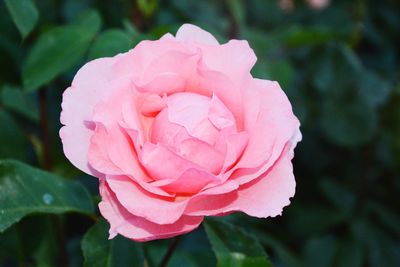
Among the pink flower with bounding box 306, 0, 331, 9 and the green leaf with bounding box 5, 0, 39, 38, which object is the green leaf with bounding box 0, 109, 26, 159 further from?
the pink flower with bounding box 306, 0, 331, 9

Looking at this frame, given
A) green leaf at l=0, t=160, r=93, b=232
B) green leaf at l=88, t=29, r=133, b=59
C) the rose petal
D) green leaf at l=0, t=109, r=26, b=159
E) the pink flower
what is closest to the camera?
the rose petal

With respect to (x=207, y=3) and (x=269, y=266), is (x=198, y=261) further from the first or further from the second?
(x=207, y=3)

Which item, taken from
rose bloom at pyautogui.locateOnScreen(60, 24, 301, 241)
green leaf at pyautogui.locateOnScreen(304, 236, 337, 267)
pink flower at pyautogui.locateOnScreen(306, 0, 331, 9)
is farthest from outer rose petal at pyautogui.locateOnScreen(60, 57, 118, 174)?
pink flower at pyautogui.locateOnScreen(306, 0, 331, 9)

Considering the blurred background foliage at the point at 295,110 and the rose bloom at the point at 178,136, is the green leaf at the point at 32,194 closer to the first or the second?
the blurred background foliage at the point at 295,110

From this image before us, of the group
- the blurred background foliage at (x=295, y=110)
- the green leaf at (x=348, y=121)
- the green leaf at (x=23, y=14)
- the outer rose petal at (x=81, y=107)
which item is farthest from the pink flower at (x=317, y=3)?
the outer rose petal at (x=81, y=107)

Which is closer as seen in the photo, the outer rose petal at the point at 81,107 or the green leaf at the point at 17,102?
the outer rose petal at the point at 81,107

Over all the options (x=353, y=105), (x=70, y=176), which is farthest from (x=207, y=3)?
(x=70, y=176)
